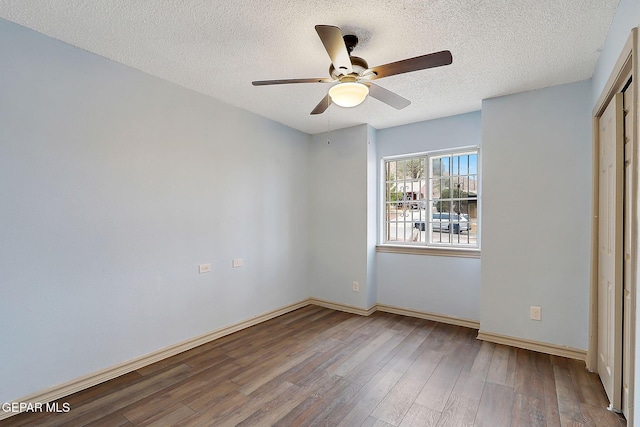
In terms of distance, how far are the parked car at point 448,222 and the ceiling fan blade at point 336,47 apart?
260cm

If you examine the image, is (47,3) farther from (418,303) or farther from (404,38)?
(418,303)

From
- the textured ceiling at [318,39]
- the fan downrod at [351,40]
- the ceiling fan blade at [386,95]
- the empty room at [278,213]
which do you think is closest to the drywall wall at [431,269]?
the empty room at [278,213]

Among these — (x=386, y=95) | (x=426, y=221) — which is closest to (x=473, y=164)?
(x=426, y=221)

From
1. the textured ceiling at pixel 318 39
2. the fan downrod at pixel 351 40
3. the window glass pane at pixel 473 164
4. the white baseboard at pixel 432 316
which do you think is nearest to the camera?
the textured ceiling at pixel 318 39

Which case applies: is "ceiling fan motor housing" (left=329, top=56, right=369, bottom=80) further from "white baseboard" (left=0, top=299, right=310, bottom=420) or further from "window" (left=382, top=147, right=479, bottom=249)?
"white baseboard" (left=0, top=299, right=310, bottom=420)

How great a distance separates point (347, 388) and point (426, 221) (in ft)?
7.96

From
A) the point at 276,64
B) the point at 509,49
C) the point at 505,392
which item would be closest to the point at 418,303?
the point at 505,392

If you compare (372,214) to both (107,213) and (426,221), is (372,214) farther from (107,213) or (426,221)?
(107,213)

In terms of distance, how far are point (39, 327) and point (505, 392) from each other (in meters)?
3.35

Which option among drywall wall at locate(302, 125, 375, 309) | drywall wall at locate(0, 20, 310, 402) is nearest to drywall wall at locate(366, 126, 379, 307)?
drywall wall at locate(302, 125, 375, 309)

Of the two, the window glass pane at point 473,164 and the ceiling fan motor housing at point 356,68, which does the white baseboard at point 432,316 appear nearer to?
the window glass pane at point 473,164

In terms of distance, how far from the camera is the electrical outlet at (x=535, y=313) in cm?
289

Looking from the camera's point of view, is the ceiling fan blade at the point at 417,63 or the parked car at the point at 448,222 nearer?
the ceiling fan blade at the point at 417,63

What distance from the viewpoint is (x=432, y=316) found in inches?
149
